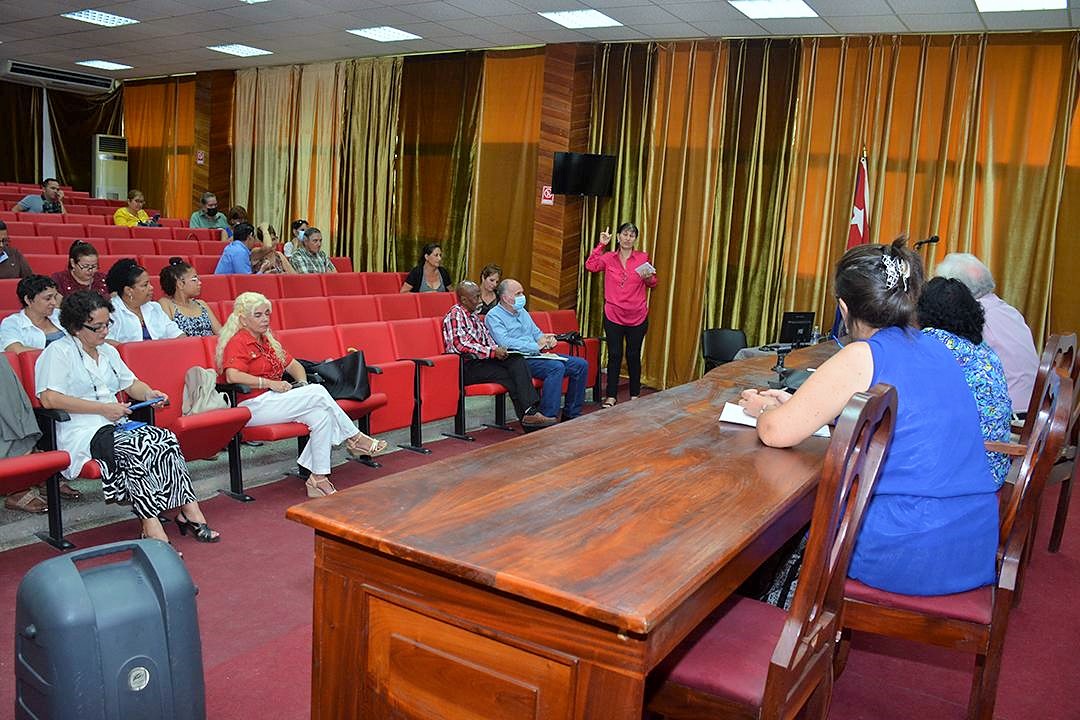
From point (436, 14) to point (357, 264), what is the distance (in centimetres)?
382

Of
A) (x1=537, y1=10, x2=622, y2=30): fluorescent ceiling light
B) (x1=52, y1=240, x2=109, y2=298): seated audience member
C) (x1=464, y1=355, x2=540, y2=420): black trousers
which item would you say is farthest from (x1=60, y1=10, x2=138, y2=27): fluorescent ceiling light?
(x1=464, y1=355, x2=540, y2=420): black trousers

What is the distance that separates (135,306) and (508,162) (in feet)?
16.5

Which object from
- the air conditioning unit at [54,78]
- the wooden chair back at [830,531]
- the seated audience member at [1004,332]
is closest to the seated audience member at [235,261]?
the seated audience member at [1004,332]

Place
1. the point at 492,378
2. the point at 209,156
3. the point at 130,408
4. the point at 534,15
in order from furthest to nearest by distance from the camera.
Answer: the point at 209,156
the point at 534,15
the point at 492,378
the point at 130,408

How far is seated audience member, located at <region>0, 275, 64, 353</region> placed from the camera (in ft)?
13.1

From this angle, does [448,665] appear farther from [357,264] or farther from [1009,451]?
[357,264]

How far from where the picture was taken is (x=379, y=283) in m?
8.10

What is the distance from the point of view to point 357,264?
1070 cm

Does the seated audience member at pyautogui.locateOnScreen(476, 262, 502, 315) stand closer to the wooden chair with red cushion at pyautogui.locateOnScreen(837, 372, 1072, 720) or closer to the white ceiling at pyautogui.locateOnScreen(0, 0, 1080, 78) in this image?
the white ceiling at pyautogui.locateOnScreen(0, 0, 1080, 78)

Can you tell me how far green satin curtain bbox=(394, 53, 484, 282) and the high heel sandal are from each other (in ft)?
20.1

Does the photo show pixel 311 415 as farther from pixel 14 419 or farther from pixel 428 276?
pixel 428 276

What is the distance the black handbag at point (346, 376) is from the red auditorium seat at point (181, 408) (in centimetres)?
59

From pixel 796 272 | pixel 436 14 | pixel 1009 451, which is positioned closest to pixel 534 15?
pixel 436 14

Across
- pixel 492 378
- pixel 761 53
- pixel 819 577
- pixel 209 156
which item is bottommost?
pixel 492 378
